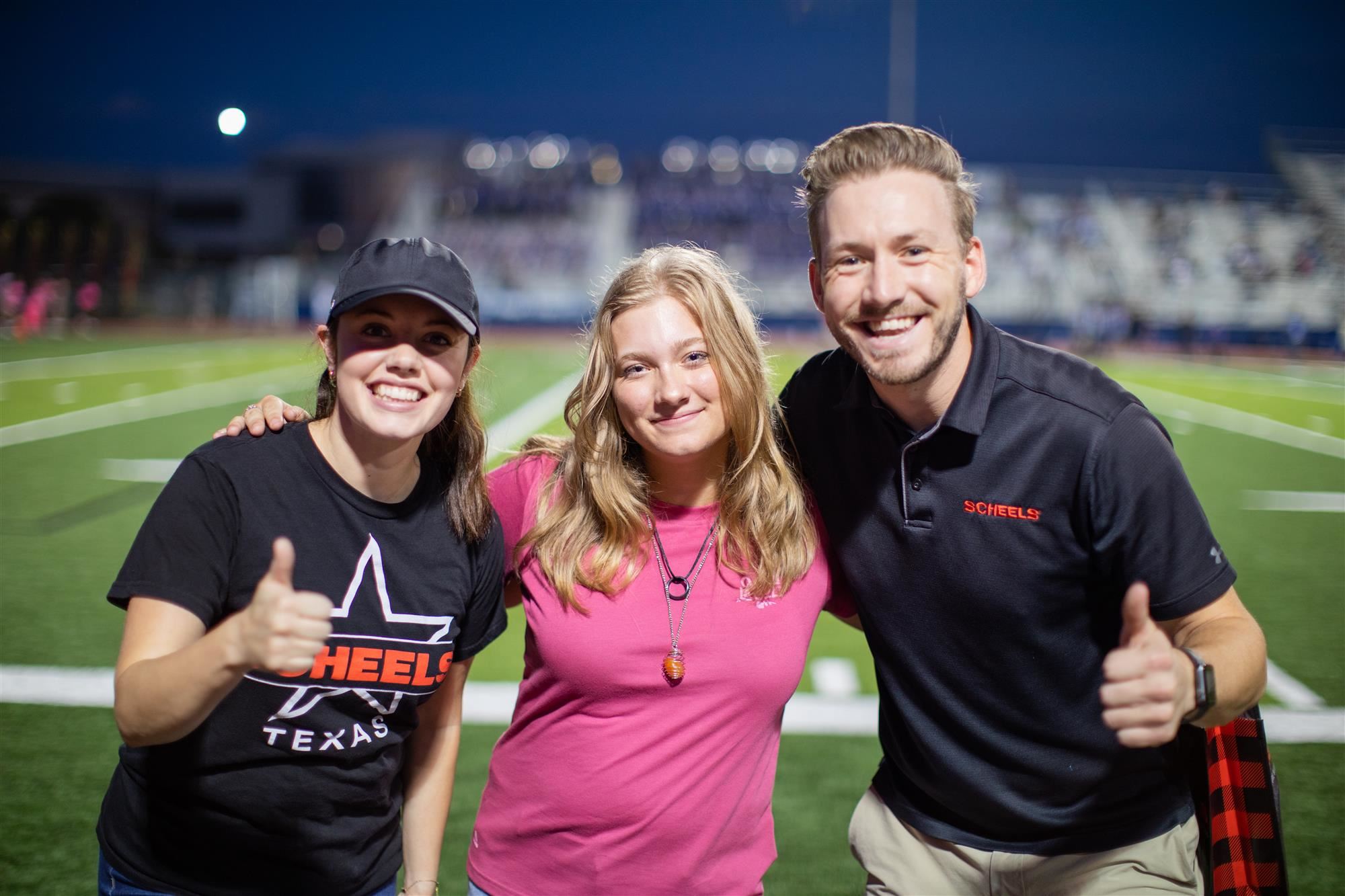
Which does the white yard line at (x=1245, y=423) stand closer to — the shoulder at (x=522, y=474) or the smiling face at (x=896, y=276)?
the smiling face at (x=896, y=276)

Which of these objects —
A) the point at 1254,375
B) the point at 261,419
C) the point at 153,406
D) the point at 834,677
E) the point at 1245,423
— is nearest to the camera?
the point at 261,419

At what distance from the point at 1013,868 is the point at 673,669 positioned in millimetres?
956

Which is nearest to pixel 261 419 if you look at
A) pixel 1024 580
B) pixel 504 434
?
pixel 1024 580

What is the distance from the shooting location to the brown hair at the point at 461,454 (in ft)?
7.73

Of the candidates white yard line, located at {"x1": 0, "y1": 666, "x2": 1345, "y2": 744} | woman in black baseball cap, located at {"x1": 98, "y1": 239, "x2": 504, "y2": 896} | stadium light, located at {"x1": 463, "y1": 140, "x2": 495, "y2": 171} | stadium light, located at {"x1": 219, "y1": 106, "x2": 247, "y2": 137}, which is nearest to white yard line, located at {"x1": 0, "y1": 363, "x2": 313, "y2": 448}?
white yard line, located at {"x1": 0, "y1": 666, "x2": 1345, "y2": 744}

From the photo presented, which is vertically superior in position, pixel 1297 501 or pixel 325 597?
pixel 325 597

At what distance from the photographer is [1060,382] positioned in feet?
7.64

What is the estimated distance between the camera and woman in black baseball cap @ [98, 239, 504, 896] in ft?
6.58

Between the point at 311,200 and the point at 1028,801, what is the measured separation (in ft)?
191

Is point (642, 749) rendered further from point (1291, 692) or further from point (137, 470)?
point (137, 470)

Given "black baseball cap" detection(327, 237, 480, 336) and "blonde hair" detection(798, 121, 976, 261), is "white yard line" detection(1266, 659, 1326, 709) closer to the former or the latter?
"blonde hair" detection(798, 121, 976, 261)

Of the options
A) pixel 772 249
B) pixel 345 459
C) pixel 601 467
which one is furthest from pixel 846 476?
pixel 772 249

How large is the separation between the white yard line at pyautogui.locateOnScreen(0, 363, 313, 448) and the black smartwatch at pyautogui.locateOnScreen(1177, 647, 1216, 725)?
36.0 ft

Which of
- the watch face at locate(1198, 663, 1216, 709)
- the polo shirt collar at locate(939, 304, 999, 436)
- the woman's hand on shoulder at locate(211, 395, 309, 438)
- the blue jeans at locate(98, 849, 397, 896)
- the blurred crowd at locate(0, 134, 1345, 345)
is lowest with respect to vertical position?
the blue jeans at locate(98, 849, 397, 896)
